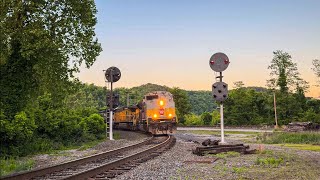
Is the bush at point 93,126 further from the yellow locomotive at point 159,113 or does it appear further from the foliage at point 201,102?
the foliage at point 201,102

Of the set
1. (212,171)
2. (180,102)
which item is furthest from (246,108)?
(212,171)

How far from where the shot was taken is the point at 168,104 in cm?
3023

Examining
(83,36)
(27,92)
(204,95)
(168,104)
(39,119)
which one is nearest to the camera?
(27,92)

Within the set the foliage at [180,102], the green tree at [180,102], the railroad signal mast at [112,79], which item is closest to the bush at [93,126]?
the railroad signal mast at [112,79]

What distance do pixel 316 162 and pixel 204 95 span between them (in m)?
182

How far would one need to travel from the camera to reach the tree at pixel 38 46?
54.6ft

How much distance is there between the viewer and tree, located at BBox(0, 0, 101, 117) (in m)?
16.6

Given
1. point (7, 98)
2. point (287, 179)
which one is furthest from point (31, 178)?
point (7, 98)

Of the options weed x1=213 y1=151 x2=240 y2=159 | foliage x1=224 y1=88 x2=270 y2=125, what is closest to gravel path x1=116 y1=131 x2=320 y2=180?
weed x1=213 y1=151 x2=240 y2=159

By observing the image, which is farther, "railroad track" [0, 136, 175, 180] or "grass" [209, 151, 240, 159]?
"grass" [209, 151, 240, 159]

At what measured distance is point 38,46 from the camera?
54.7ft

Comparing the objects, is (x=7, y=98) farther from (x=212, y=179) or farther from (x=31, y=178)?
(x=212, y=179)

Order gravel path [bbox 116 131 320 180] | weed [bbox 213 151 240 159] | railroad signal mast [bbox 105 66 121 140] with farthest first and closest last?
railroad signal mast [bbox 105 66 121 140] → weed [bbox 213 151 240 159] → gravel path [bbox 116 131 320 180]

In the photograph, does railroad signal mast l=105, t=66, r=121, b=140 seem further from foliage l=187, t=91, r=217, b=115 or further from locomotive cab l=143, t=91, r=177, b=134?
foliage l=187, t=91, r=217, b=115
